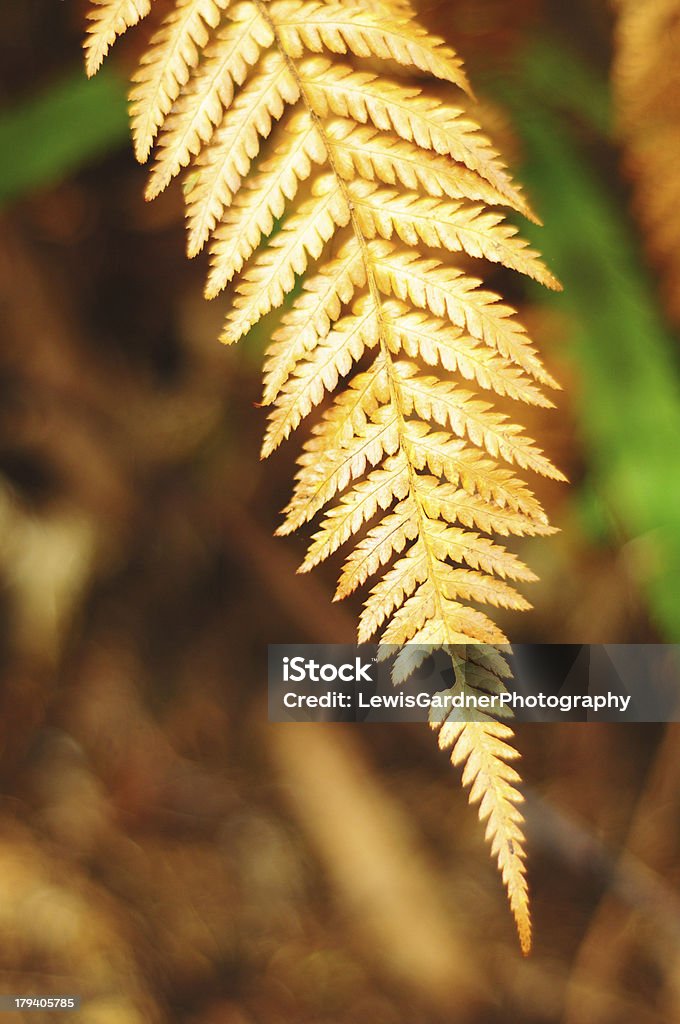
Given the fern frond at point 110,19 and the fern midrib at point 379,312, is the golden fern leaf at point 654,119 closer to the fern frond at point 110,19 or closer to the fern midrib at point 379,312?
the fern midrib at point 379,312

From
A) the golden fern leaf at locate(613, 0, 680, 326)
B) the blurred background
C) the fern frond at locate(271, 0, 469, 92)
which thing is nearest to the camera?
the fern frond at locate(271, 0, 469, 92)

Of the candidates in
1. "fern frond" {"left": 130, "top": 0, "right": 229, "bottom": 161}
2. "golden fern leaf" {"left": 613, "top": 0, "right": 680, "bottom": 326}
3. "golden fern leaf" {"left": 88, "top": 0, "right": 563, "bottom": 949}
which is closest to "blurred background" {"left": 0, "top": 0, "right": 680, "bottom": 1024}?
"golden fern leaf" {"left": 613, "top": 0, "right": 680, "bottom": 326}

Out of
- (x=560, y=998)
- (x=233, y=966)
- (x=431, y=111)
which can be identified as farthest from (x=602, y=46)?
(x=233, y=966)

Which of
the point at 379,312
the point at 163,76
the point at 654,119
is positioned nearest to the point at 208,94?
the point at 163,76

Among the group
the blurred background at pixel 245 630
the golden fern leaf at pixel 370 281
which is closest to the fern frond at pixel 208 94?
the golden fern leaf at pixel 370 281

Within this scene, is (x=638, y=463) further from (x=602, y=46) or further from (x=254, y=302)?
(x=602, y=46)

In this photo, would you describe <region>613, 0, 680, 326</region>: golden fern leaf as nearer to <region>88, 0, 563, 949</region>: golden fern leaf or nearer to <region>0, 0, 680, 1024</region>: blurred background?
<region>0, 0, 680, 1024</region>: blurred background

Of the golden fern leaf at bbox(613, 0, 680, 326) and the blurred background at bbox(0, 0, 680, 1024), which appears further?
the blurred background at bbox(0, 0, 680, 1024)

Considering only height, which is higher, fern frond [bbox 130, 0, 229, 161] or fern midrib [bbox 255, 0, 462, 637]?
fern frond [bbox 130, 0, 229, 161]
